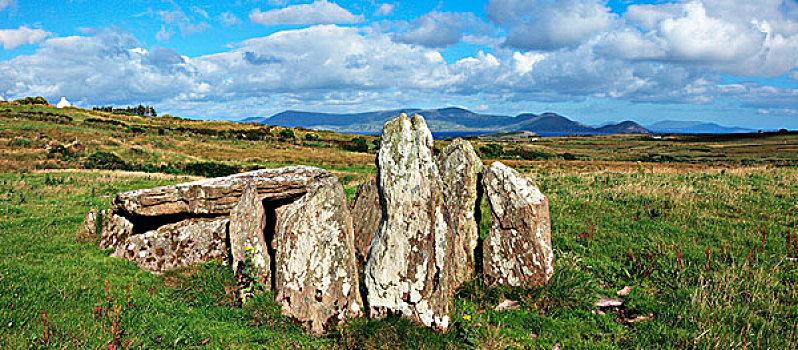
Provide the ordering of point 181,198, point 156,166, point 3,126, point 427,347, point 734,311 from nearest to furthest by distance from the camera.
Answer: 1. point 427,347
2. point 734,311
3. point 181,198
4. point 156,166
5. point 3,126

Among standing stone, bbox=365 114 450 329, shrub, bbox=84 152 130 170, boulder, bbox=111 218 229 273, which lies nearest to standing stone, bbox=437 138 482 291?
standing stone, bbox=365 114 450 329

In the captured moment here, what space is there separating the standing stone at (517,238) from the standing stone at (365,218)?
2.60 meters

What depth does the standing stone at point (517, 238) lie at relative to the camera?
8836 mm

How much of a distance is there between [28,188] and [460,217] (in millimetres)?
20946

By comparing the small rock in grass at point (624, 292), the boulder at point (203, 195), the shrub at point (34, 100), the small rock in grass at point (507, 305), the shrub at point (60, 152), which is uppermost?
the shrub at point (34, 100)

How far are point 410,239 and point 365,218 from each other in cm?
327

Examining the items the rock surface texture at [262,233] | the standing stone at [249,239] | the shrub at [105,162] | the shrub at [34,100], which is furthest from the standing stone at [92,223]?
the shrub at [34,100]

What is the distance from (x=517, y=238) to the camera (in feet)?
29.5

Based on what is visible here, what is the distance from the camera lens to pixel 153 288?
357 inches

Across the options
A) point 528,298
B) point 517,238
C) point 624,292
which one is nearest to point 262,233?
point 517,238

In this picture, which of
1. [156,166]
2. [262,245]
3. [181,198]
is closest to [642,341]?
[262,245]

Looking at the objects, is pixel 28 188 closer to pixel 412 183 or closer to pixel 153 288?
pixel 153 288

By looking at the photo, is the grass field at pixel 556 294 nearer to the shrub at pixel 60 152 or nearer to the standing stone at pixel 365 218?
the standing stone at pixel 365 218

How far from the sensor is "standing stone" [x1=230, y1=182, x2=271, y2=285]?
343 inches
